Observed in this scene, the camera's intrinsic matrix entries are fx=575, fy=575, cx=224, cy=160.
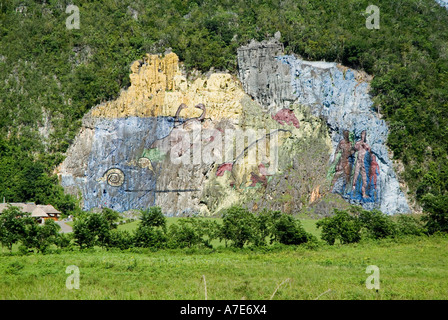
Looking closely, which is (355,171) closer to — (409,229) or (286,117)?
(286,117)

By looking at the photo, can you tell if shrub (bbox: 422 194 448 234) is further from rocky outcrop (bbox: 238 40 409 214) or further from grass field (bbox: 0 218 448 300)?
rocky outcrop (bbox: 238 40 409 214)

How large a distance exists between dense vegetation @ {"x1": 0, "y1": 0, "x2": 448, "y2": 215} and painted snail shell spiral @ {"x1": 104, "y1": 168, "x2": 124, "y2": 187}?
4098 mm

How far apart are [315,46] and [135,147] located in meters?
19.0

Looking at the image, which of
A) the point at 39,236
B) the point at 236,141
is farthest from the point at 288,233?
the point at 236,141

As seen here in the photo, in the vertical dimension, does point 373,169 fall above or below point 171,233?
above

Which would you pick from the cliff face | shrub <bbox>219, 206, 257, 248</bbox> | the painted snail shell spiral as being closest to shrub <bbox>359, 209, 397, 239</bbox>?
shrub <bbox>219, 206, 257, 248</bbox>

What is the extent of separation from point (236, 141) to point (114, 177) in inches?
421

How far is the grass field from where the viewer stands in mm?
17266

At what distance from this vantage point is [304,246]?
86.9 feet

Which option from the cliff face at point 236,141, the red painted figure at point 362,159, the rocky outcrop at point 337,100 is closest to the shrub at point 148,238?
the cliff face at point 236,141

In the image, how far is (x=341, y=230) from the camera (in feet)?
92.4

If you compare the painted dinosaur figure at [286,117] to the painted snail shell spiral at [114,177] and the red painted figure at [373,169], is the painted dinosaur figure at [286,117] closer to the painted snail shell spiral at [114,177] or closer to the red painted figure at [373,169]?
the red painted figure at [373,169]
